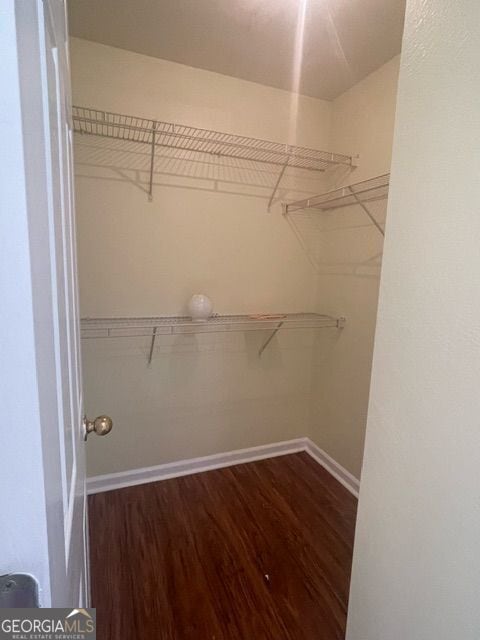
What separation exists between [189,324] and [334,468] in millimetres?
1351

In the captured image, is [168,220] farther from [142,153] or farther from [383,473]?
[383,473]

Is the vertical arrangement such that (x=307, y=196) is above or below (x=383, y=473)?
above

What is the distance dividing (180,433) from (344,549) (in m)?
1.08

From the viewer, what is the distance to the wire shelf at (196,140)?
1558 millimetres

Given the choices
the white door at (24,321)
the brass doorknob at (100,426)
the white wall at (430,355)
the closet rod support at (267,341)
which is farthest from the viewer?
the closet rod support at (267,341)

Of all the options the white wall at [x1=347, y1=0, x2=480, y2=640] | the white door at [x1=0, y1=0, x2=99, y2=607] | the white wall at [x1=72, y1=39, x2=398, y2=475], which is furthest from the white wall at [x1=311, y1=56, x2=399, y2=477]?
the white door at [x1=0, y1=0, x2=99, y2=607]

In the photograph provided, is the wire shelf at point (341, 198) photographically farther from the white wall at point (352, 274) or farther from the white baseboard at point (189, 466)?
the white baseboard at point (189, 466)

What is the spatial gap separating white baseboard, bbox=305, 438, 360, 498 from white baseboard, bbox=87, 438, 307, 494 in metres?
0.08

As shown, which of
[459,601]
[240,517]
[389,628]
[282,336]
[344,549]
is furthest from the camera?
[282,336]

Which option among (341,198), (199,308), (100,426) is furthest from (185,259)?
(100,426)

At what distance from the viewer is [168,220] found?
179 centimetres

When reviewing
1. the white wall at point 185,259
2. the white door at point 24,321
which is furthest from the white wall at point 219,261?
the white door at point 24,321

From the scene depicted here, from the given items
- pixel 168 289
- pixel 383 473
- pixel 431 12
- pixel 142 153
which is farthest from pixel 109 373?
pixel 431 12

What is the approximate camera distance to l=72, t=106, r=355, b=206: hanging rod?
5.12ft
